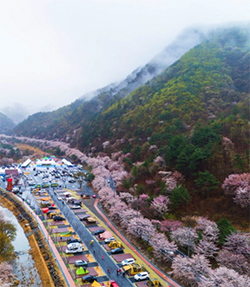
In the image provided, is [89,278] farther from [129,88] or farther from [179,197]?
[129,88]

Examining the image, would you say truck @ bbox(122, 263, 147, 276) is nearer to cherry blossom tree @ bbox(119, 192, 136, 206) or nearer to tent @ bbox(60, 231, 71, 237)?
tent @ bbox(60, 231, 71, 237)

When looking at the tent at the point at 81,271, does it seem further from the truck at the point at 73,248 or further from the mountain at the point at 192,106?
the mountain at the point at 192,106

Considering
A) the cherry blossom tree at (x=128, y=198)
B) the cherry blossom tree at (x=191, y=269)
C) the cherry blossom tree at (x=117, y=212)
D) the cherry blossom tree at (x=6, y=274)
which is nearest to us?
the cherry blossom tree at (x=191, y=269)

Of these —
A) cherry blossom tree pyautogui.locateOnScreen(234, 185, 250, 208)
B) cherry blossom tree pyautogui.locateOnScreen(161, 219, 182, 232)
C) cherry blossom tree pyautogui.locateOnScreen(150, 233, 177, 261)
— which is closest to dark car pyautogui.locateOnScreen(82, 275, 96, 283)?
cherry blossom tree pyautogui.locateOnScreen(150, 233, 177, 261)

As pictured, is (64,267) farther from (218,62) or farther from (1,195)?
(218,62)

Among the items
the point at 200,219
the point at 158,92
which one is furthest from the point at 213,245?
the point at 158,92

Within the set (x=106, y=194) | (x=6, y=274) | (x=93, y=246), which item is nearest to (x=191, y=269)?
(x=93, y=246)

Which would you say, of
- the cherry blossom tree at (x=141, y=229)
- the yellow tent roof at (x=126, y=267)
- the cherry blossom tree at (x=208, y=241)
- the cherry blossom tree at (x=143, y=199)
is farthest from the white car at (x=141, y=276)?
the cherry blossom tree at (x=143, y=199)
